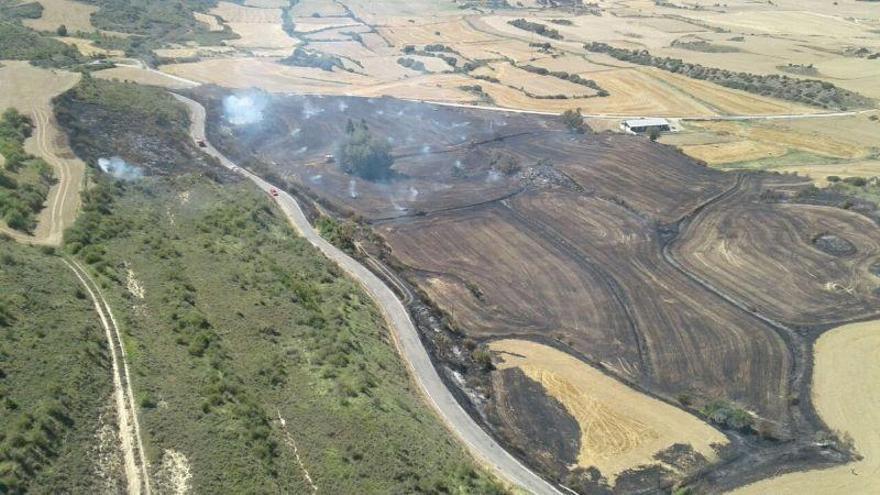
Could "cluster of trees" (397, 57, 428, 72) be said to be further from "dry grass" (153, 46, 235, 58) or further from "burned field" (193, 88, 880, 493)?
"dry grass" (153, 46, 235, 58)

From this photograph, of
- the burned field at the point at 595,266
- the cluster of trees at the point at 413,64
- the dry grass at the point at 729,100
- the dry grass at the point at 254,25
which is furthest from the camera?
the dry grass at the point at 254,25

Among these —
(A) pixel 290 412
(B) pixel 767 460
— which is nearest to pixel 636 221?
(B) pixel 767 460

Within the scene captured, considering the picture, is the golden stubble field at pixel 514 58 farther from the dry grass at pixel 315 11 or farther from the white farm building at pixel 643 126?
the white farm building at pixel 643 126

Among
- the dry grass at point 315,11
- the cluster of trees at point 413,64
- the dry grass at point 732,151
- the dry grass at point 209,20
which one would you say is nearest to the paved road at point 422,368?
the dry grass at point 732,151

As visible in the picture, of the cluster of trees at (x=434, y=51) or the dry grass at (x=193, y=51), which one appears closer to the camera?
the dry grass at (x=193, y=51)

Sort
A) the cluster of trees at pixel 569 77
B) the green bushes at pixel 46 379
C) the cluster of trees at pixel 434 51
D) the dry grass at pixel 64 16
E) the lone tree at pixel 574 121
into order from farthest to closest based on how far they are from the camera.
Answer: the cluster of trees at pixel 434 51 < the dry grass at pixel 64 16 < the cluster of trees at pixel 569 77 < the lone tree at pixel 574 121 < the green bushes at pixel 46 379

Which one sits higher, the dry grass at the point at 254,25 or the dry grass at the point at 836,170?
the dry grass at the point at 836,170

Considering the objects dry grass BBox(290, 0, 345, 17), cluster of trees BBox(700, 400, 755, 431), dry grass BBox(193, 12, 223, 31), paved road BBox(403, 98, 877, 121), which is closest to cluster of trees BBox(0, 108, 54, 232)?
cluster of trees BBox(700, 400, 755, 431)
